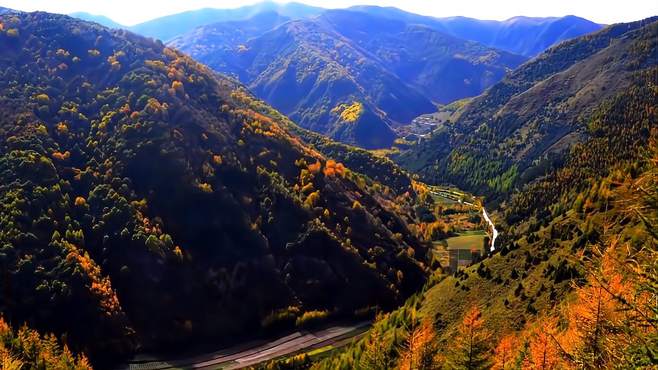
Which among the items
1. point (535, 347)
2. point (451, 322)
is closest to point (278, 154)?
point (451, 322)

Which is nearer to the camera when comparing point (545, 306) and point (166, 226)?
point (545, 306)

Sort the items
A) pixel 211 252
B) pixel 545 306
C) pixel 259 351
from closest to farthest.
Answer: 1. pixel 545 306
2. pixel 259 351
3. pixel 211 252

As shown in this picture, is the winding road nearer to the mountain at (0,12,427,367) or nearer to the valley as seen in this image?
the valley

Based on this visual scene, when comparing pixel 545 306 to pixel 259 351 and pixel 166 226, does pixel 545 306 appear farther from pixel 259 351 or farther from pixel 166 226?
pixel 166 226

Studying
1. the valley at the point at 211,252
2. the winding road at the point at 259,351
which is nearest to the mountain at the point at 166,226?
the valley at the point at 211,252

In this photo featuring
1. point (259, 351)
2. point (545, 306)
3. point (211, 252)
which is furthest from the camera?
point (211, 252)

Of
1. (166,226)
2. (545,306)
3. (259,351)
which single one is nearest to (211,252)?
(166,226)

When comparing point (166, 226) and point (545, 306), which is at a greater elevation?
point (545, 306)

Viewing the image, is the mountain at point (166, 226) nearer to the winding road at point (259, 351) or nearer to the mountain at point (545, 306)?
the winding road at point (259, 351)
